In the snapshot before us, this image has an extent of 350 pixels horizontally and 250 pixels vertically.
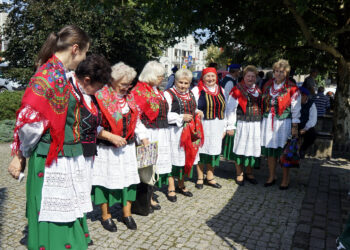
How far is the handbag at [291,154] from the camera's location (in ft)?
18.3

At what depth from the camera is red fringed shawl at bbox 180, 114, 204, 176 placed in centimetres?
510

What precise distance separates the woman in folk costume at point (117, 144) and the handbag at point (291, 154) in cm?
266

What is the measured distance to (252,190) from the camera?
580cm

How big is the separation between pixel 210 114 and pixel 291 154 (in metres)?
1.48

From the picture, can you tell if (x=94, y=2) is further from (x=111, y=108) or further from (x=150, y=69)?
(x=111, y=108)

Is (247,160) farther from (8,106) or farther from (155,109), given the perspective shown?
(8,106)

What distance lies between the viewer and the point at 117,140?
365 cm

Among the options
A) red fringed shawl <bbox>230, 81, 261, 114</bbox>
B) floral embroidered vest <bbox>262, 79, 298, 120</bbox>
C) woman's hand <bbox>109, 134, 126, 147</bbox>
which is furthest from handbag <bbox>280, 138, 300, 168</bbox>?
woman's hand <bbox>109, 134, 126, 147</bbox>

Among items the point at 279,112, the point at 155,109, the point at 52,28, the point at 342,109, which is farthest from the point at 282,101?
the point at 52,28

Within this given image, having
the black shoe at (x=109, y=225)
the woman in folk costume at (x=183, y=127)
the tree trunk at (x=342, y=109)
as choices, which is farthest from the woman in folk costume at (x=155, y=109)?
the tree trunk at (x=342, y=109)

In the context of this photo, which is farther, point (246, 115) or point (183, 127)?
point (246, 115)

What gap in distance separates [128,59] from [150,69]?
1675cm

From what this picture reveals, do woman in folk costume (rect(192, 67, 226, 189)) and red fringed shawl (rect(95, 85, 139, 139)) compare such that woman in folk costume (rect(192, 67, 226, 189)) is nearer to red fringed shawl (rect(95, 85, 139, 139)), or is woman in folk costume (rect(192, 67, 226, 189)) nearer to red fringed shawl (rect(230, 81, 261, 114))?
red fringed shawl (rect(230, 81, 261, 114))

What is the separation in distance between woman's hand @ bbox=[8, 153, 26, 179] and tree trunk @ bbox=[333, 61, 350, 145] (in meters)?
8.21
